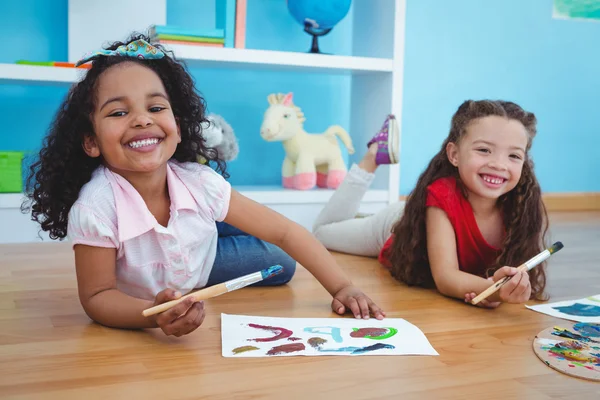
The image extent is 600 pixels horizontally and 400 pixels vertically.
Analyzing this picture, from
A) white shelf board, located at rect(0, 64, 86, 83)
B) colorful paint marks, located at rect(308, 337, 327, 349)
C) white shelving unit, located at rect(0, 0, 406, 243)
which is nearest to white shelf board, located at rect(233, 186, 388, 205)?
white shelving unit, located at rect(0, 0, 406, 243)

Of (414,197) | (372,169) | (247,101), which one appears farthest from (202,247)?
(247,101)

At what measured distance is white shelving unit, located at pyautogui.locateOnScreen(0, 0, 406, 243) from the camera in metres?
1.90

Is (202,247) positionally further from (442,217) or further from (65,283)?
(442,217)

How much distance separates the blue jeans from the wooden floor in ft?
0.16

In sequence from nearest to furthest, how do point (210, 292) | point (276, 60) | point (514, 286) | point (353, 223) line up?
point (210, 292), point (514, 286), point (353, 223), point (276, 60)

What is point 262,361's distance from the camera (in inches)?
37.6

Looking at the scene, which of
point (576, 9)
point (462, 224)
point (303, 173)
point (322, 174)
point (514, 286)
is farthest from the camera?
point (576, 9)

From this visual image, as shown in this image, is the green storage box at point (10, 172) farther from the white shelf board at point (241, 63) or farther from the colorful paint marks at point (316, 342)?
the colorful paint marks at point (316, 342)

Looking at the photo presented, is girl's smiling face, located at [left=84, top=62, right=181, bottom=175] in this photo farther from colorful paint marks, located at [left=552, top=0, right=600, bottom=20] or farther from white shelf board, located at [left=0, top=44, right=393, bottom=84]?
colorful paint marks, located at [left=552, top=0, right=600, bottom=20]

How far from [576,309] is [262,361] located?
0.65 metres

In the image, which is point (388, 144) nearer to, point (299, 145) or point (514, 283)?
point (299, 145)

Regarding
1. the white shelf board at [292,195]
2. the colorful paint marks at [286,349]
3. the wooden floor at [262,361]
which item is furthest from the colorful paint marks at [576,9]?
the colorful paint marks at [286,349]

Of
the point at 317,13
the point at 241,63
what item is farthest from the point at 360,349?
the point at 317,13

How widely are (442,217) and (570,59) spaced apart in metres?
1.80
